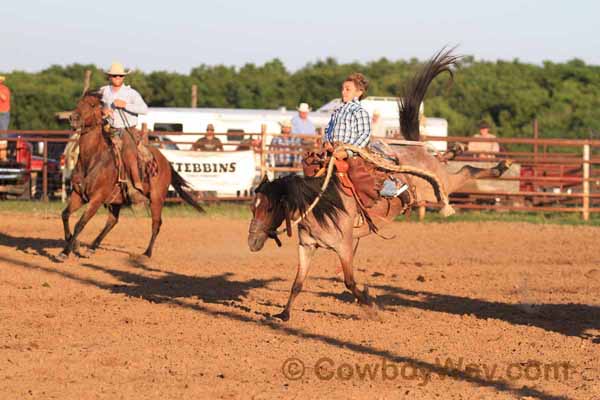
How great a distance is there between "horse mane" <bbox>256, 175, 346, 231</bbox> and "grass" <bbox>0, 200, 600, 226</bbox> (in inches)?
385

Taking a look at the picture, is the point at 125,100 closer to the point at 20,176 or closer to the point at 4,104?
the point at 4,104

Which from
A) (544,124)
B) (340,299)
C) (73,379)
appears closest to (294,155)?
(340,299)

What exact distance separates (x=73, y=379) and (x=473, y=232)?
1142 cm

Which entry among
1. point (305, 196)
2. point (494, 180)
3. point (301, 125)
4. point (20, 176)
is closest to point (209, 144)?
point (301, 125)

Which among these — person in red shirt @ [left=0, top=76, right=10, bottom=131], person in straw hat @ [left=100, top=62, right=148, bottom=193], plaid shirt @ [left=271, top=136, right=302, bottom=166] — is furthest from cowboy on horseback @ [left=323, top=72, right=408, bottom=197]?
person in red shirt @ [left=0, top=76, right=10, bottom=131]

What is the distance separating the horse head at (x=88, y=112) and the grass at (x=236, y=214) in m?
5.92

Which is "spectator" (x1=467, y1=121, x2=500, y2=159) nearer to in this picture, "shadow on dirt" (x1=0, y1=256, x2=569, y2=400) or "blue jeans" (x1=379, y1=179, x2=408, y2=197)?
"shadow on dirt" (x1=0, y1=256, x2=569, y2=400)

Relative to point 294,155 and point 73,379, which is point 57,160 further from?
point 73,379

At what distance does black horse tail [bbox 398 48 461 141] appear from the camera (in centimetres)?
1032

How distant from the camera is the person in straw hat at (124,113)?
12734 millimetres

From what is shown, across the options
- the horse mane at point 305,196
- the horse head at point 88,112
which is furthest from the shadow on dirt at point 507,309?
the horse head at point 88,112

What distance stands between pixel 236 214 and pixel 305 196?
10320 millimetres

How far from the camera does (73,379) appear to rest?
6305 mm

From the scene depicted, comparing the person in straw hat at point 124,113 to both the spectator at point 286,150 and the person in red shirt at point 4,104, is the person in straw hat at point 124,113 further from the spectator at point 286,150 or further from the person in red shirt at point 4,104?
the spectator at point 286,150
